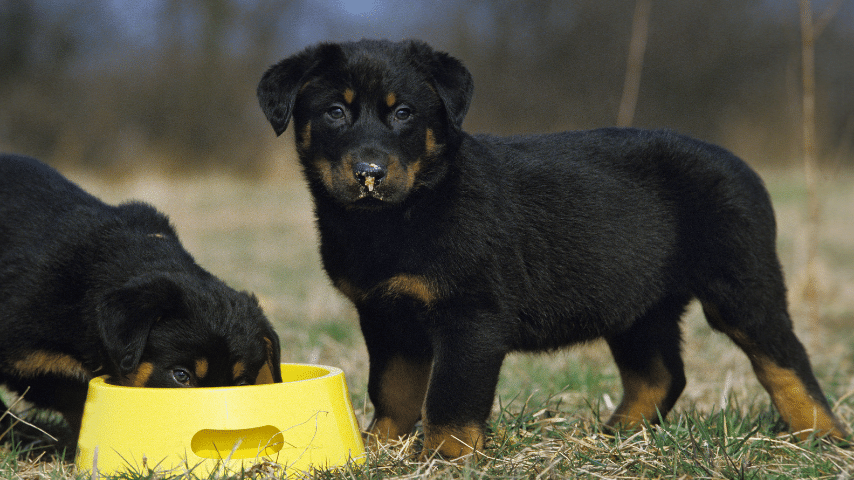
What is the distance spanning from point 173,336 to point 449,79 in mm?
1359

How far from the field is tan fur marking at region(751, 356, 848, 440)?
0.09 m

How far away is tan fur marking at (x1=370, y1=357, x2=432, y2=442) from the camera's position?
9.96ft

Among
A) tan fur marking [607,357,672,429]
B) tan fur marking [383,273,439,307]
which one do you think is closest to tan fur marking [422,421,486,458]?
tan fur marking [383,273,439,307]

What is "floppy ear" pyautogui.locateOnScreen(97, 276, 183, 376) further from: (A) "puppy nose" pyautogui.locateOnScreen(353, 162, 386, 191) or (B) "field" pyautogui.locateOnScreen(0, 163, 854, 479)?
(A) "puppy nose" pyautogui.locateOnScreen(353, 162, 386, 191)

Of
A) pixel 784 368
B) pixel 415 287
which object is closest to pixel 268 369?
pixel 415 287

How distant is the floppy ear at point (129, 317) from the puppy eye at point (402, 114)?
102cm

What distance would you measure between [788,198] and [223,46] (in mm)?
11640

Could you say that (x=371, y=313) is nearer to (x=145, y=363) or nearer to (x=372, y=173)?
(x=372, y=173)

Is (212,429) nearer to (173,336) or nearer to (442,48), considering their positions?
(173,336)

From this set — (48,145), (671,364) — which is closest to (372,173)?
(671,364)

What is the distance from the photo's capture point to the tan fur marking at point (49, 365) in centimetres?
284

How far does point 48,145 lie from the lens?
14.4 m

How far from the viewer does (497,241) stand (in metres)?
2.75

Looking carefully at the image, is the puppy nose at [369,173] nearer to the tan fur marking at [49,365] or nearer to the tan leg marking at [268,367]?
the tan leg marking at [268,367]
